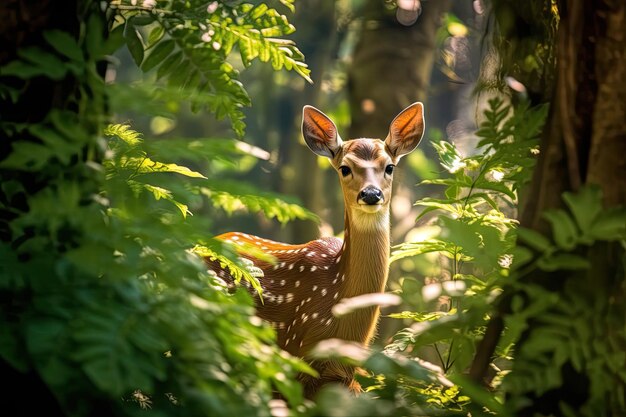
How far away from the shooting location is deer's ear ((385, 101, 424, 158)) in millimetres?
6223

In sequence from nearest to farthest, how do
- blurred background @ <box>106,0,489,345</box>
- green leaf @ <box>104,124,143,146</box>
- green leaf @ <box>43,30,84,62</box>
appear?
1. green leaf @ <box>43,30,84,62</box>
2. green leaf @ <box>104,124,143,146</box>
3. blurred background @ <box>106,0,489,345</box>

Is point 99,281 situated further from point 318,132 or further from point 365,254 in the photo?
point 318,132

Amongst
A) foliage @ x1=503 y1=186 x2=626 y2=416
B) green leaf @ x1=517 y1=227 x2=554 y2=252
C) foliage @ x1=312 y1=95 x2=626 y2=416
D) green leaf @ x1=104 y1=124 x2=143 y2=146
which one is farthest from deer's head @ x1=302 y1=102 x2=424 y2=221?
green leaf @ x1=517 y1=227 x2=554 y2=252

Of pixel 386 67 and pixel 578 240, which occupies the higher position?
pixel 386 67

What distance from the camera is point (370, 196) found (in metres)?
5.55

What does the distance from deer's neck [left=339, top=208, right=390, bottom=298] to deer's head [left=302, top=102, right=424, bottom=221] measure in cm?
6

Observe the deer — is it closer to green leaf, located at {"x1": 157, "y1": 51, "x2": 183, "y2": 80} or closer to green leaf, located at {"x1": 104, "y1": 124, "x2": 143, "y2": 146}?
green leaf, located at {"x1": 104, "y1": 124, "x2": 143, "y2": 146}

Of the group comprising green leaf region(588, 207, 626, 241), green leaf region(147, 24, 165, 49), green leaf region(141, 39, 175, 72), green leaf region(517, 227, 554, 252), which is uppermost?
green leaf region(147, 24, 165, 49)

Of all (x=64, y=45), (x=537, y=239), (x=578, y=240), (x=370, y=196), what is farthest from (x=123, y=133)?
(x=370, y=196)

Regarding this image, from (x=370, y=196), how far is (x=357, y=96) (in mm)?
4738

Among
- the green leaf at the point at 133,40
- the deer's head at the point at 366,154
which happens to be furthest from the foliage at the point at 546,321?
the deer's head at the point at 366,154

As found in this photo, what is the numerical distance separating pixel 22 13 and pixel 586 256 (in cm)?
181

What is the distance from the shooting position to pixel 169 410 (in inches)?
96.0

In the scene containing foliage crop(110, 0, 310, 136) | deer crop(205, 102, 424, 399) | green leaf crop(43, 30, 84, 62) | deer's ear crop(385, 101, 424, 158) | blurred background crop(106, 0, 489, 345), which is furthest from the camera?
blurred background crop(106, 0, 489, 345)
